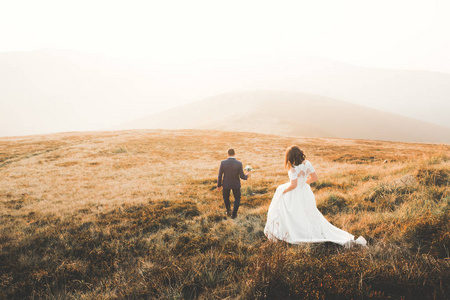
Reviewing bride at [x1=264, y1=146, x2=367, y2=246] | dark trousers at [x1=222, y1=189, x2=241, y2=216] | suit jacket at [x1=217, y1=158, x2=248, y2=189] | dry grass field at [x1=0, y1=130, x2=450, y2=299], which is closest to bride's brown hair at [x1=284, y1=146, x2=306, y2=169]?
bride at [x1=264, y1=146, x2=367, y2=246]

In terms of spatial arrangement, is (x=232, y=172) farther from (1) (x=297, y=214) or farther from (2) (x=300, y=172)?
(1) (x=297, y=214)

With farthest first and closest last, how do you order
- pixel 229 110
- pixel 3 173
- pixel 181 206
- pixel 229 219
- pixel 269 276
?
pixel 229 110, pixel 3 173, pixel 181 206, pixel 229 219, pixel 269 276

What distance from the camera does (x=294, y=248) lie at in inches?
174

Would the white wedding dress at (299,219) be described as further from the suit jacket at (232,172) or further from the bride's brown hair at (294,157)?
the suit jacket at (232,172)

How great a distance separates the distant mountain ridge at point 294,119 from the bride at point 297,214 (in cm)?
8888

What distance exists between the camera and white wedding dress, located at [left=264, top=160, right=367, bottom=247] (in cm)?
470

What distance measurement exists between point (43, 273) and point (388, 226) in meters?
7.98

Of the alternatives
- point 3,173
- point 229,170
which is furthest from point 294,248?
point 3,173

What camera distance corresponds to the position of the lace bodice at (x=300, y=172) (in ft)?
16.3

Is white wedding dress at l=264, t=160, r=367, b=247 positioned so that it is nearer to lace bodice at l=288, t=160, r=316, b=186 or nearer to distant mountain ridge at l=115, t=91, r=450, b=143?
lace bodice at l=288, t=160, r=316, b=186

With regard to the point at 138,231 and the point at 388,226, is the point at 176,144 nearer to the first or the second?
the point at 138,231

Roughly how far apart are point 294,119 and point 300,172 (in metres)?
128

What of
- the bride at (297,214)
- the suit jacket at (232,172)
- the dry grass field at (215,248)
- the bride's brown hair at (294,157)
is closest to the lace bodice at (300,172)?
the bride at (297,214)

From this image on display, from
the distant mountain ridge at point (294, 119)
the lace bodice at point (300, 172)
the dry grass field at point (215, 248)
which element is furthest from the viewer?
the distant mountain ridge at point (294, 119)
